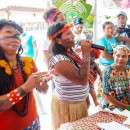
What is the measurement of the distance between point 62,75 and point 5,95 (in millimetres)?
492

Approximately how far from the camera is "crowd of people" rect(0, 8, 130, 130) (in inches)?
50.1

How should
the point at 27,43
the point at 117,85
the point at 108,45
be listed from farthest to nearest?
the point at 108,45, the point at 27,43, the point at 117,85

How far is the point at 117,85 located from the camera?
1973 millimetres

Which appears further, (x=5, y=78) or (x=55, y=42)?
(x=55, y=42)

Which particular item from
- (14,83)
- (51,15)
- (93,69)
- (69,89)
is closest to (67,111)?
(69,89)

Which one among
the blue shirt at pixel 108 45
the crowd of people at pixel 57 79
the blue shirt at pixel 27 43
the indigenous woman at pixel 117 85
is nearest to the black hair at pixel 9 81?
the crowd of people at pixel 57 79

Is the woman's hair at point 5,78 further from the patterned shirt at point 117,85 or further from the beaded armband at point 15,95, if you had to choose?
the patterned shirt at point 117,85

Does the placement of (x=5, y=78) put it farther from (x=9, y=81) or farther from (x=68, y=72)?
(x=68, y=72)

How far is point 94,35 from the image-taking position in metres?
4.23

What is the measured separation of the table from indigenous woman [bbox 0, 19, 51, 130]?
246 millimetres

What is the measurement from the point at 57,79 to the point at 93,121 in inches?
18.4

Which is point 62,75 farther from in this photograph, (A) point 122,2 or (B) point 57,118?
(A) point 122,2

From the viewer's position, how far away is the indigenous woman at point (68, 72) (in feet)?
5.16

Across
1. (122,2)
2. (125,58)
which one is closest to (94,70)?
(125,58)
